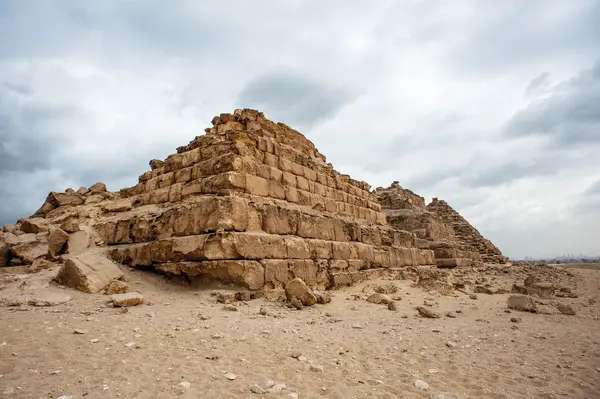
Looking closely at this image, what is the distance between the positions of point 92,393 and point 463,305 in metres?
7.38

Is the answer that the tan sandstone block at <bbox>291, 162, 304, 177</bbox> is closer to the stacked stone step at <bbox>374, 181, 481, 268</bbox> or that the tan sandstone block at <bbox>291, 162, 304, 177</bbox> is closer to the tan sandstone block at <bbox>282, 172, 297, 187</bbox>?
the tan sandstone block at <bbox>282, 172, 297, 187</bbox>

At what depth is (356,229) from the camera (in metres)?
10.5

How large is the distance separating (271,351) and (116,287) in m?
3.76

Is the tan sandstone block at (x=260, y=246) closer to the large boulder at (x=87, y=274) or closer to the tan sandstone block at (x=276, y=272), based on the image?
the tan sandstone block at (x=276, y=272)

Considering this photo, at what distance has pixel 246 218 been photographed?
23.2 ft

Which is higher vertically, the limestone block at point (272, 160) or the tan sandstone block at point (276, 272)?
the limestone block at point (272, 160)

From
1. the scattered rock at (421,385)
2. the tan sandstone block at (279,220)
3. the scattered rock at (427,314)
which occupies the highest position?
the tan sandstone block at (279,220)

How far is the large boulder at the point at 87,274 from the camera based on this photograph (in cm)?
594

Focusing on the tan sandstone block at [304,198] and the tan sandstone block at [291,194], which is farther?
the tan sandstone block at [304,198]

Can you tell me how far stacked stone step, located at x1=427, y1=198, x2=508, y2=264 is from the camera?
87.8 feet

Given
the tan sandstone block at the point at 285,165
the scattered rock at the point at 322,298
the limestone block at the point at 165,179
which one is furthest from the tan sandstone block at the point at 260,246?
the limestone block at the point at 165,179

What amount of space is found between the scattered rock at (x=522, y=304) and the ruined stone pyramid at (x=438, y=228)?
25.2ft

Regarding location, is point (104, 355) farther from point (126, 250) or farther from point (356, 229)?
point (356, 229)

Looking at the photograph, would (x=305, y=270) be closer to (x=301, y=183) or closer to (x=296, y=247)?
(x=296, y=247)
